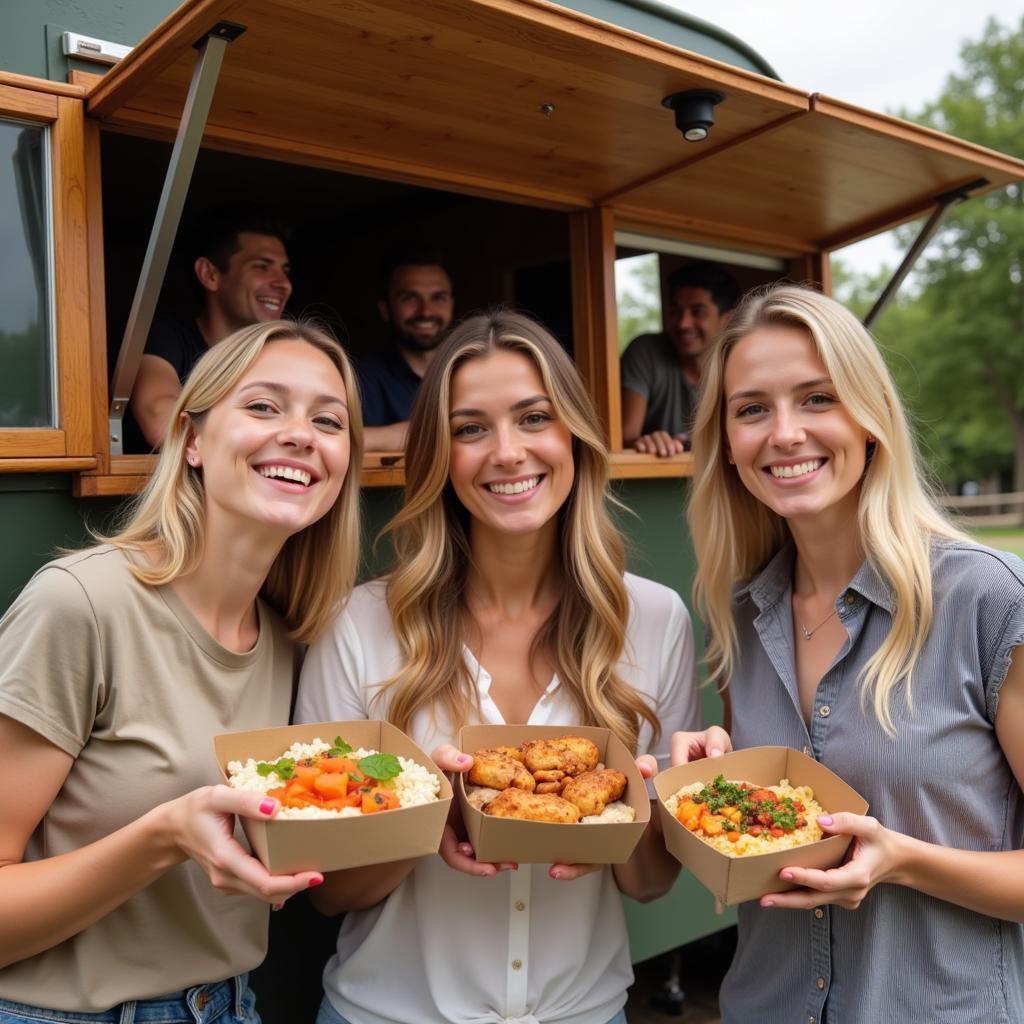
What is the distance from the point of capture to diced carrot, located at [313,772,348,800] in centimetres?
176

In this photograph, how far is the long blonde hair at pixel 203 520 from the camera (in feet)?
6.81

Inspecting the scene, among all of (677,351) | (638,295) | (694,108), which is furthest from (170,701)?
(677,351)

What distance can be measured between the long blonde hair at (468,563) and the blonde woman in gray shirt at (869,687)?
0.29 metres

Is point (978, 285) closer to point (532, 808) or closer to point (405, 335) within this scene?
point (405, 335)

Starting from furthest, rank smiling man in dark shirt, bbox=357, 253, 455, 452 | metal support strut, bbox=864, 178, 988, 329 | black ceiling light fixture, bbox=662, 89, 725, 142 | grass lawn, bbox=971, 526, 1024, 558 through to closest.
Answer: grass lawn, bbox=971, 526, 1024, 558
smiling man in dark shirt, bbox=357, 253, 455, 452
metal support strut, bbox=864, 178, 988, 329
black ceiling light fixture, bbox=662, 89, 725, 142

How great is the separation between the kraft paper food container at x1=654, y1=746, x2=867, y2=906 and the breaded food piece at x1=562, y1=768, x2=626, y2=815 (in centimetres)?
8

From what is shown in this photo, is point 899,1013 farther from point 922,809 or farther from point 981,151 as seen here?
point 981,151

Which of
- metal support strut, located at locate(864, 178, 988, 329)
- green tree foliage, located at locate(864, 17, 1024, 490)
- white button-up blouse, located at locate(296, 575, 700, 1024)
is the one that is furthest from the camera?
green tree foliage, located at locate(864, 17, 1024, 490)

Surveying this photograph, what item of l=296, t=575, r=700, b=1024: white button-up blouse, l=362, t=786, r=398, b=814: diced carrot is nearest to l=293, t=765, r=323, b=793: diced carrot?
l=362, t=786, r=398, b=814: diced carrot

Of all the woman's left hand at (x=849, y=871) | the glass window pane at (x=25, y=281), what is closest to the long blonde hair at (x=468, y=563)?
the woman's left hand at (x=849, y=871)

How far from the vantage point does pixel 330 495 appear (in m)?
2.21

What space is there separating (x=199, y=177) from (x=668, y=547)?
318cm

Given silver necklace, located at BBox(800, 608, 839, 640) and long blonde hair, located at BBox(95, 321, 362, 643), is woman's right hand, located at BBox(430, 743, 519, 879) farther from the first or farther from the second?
silver necklace, located at BBox(800, 608, 839, 640)

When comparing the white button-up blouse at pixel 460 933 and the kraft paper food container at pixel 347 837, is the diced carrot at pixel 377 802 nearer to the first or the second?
the kraft paper food container at pixel 347 837
